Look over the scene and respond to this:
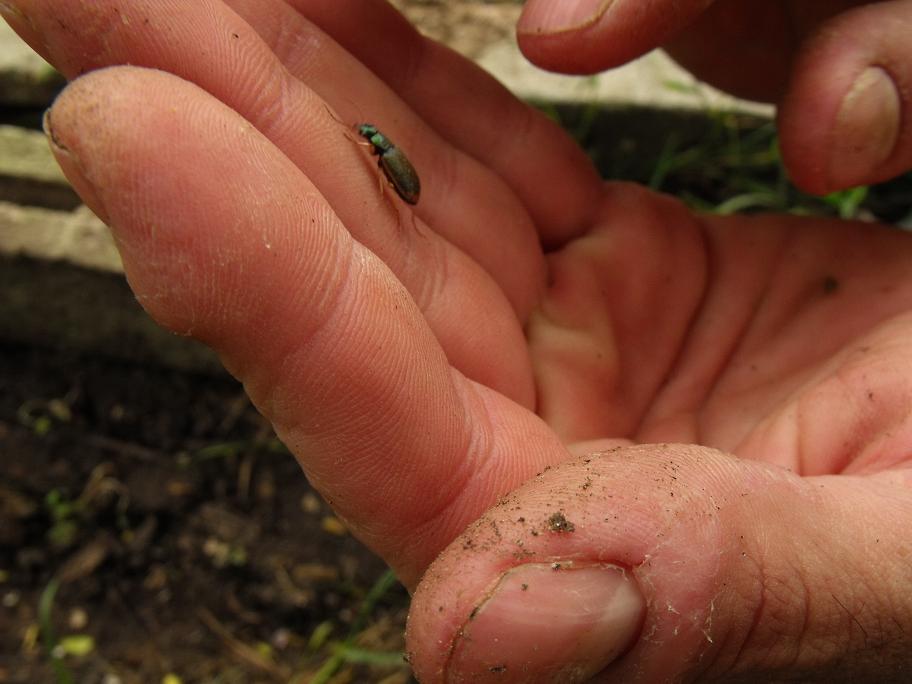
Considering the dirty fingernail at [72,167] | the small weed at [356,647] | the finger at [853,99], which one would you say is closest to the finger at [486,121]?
the finger at [853,99]

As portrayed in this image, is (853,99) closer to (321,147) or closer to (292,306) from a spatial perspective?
(321,147)

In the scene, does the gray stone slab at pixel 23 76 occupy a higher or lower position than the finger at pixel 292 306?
lower

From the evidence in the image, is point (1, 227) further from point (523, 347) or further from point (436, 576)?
point (436, 576)

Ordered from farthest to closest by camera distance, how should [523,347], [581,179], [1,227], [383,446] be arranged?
1. [1,227]
2. [581,179]
3. [523,347]
4. [383,446]

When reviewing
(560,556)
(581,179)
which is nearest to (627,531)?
(560,556)

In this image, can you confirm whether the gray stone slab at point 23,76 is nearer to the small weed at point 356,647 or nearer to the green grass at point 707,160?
the green grass at point 707,160

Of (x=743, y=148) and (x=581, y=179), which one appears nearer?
(x=581, y=179)

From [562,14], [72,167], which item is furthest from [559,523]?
[562,14]
